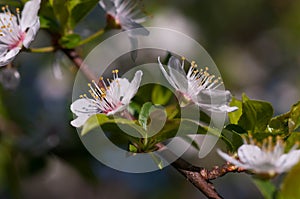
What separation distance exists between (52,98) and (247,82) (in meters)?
1.34

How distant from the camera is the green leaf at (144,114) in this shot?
1136 millimetres

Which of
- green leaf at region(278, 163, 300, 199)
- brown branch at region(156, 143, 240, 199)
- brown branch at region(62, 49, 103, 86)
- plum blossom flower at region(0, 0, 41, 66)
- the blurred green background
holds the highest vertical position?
green leaf at region(278, 163, 300, 199)

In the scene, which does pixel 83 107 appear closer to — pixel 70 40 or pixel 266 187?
pixel 70 40

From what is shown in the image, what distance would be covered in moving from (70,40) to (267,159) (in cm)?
62

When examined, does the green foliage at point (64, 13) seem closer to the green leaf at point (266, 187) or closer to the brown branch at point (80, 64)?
the brown branch at point (80, 64)

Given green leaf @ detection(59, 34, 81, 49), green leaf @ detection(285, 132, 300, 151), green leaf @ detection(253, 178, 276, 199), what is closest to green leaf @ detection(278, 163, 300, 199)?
green leaf @ detection(253, 178, 276, 199)

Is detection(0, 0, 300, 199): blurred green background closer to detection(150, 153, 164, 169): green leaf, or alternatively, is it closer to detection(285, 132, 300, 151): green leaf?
detection(150, 153, 164, 169): green leaf

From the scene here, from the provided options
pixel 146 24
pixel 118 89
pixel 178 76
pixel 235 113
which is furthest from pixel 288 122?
pixel 146 24

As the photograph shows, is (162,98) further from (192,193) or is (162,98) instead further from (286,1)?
(286,1)

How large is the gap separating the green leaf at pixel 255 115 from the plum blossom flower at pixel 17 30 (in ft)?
1.50

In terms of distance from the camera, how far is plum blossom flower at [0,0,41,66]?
1.27m

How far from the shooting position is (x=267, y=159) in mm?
1015

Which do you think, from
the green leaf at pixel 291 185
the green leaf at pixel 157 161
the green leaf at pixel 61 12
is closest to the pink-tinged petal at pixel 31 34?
the green leaf at pixel 61 12

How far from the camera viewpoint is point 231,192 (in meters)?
3.12
